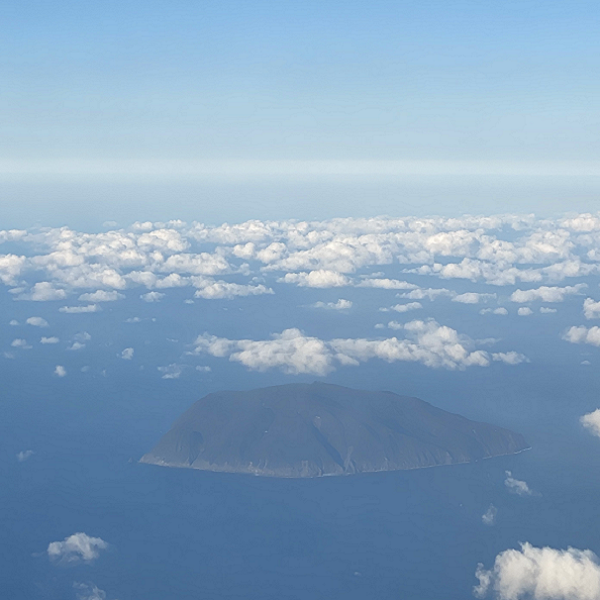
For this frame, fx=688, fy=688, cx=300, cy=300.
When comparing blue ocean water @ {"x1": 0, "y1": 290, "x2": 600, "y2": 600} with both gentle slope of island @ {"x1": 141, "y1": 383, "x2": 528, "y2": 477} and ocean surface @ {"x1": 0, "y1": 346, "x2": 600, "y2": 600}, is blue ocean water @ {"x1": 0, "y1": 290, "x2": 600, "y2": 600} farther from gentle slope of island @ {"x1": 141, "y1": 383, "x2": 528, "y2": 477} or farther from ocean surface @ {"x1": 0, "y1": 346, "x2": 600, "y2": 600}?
gentle slope of island @ {"x1": 141, "y1": 383, "x2": 528, "y2": 477}

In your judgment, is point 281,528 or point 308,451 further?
point 308,451

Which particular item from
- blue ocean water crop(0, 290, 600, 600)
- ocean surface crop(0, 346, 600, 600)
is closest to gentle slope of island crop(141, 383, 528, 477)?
ocean surface crop(0, 346, 600, 600)

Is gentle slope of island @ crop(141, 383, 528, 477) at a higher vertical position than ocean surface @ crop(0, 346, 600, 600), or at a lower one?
higher

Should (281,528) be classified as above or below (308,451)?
below

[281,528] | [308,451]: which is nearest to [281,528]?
[281,528]

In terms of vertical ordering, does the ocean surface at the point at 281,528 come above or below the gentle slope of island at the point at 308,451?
below

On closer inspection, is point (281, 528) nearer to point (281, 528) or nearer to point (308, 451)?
point (281, 528)

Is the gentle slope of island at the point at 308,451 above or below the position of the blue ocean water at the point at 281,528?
above

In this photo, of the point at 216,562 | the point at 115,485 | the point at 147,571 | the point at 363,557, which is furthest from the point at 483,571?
the point at 115,485

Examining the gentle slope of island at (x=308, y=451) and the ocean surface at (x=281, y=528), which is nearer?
the ocean surface at (x=281, y=528)

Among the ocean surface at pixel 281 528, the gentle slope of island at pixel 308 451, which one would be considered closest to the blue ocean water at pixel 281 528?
the ocean surface at pixel 281 528

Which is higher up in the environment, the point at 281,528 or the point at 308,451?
the point at 308,451

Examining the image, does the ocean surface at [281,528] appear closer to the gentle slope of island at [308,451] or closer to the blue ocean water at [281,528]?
the blue ocean water at [281,528]
